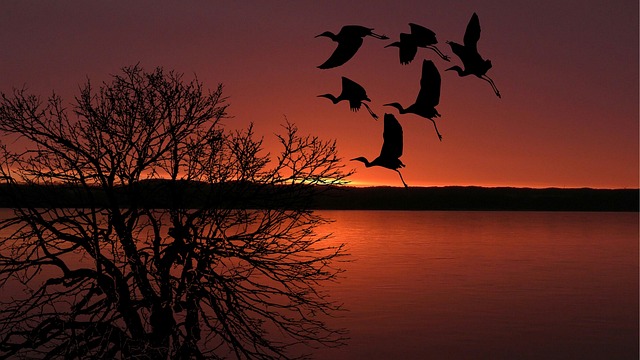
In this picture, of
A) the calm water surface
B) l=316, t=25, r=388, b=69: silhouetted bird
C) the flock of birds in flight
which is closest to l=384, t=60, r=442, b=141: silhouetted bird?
the flock of birds in flight

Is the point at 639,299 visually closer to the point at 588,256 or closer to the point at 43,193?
the point at 588,256

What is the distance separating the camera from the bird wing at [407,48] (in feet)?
10.7

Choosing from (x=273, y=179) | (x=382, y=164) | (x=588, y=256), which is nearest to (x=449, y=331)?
(x=273, y=179)

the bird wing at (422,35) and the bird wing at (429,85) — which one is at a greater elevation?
the bird wing at (422,35)

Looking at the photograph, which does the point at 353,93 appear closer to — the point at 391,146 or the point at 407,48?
the point at 407,48

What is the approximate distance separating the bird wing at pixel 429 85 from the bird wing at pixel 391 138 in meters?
0.14

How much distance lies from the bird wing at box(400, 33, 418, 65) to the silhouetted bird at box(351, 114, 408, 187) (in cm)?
35

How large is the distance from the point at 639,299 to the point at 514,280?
23919mm

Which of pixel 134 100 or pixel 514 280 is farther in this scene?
pixel 514 280

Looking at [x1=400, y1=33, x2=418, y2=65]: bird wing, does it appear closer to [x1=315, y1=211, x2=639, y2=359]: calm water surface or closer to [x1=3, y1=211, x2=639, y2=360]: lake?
[x1=3, y1=211, x2=639, y2=360]: lake

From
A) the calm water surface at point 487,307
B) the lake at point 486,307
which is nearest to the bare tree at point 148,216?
the lake at point 486,307

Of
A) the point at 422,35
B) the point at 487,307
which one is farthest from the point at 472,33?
the point at 487,307

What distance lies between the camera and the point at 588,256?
167 m

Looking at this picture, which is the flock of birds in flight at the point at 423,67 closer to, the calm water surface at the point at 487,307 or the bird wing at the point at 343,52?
the bird wing at the point at 343,52
